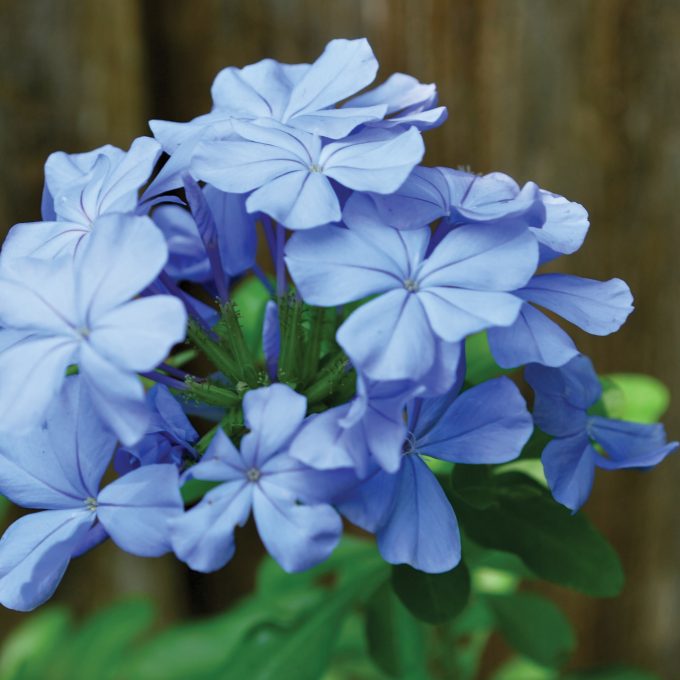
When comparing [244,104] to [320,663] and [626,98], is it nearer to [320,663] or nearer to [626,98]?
[320,663]

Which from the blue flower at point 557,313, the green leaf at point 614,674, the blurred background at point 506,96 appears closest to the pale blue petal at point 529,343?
the blue flower at point 557,313

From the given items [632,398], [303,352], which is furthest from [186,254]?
[632,398]

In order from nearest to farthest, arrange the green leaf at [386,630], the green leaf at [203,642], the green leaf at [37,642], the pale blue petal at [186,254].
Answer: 1. the pale blue petal at [186,254]
2. the green leaf at [386,630]
3. the green leaf at [203,642]
4. the green leaf at [37,642]

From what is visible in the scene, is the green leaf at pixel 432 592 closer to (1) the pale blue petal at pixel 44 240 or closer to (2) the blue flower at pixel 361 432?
(2) the blue flower at pixel 361 432

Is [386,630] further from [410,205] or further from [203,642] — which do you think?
[410,205]

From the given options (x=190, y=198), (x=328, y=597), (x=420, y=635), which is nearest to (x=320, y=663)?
(x=328, y=597)

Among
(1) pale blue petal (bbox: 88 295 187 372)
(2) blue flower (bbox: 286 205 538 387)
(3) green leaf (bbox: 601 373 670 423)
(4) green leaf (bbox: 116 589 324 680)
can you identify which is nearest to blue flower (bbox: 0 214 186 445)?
(1) pale blue petal (bbox: 88 295 187 372)
